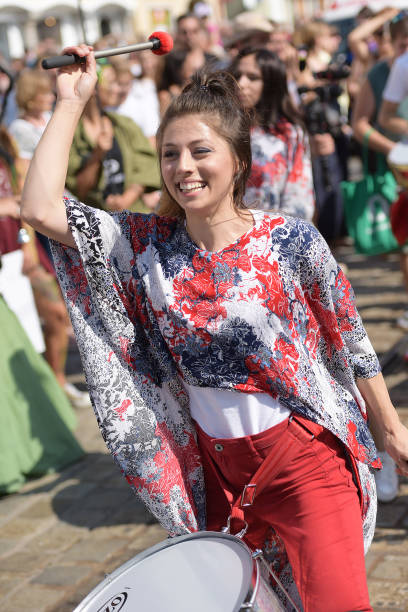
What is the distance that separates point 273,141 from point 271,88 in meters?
0.27

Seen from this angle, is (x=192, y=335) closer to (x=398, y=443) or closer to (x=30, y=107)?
(x=398, y=443)

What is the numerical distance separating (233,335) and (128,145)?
11.5ft

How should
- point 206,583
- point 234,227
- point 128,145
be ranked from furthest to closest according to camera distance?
1. point 128,145
2. point 234,227
3. point 206,583

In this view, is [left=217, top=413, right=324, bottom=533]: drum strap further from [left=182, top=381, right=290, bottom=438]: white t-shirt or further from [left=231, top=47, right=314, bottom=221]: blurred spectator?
[left=231, top=47, right=314, bottom=221]: blurred spectator

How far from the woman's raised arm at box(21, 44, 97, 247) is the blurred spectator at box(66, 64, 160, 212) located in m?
3.01

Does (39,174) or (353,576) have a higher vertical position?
(39,174)

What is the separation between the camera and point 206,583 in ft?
5.60

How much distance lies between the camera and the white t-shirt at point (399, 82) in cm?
511

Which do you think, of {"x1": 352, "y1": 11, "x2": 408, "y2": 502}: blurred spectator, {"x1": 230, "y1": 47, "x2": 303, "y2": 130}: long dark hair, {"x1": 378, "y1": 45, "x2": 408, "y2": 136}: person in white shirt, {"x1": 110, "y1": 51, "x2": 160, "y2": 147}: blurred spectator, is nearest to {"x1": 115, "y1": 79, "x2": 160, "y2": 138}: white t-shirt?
{"x1": 110, "y1": 51, "x2": 160, "y2": 147}: blurred spectator

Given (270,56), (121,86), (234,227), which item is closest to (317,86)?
(121,86)

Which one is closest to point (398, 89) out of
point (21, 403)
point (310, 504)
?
point (21, 403)

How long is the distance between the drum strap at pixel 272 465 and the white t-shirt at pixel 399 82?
11.6 ft

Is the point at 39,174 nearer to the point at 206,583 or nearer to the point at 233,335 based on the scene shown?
the point at 233,335

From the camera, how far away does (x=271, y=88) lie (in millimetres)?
4023
